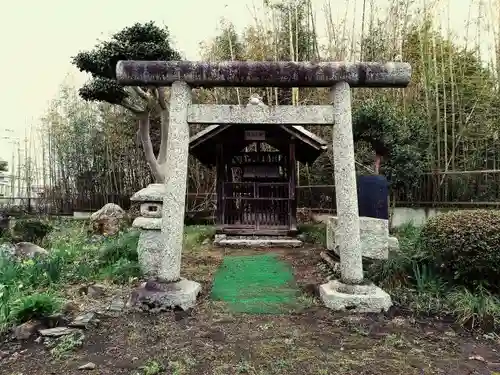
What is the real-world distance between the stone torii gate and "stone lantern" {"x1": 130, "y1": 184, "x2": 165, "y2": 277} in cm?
74

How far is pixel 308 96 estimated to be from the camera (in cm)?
1063

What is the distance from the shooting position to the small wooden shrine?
8.47m

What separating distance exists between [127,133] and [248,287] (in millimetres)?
9156

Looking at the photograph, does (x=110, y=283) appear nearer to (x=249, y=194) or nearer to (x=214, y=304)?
(x=214, y=304)

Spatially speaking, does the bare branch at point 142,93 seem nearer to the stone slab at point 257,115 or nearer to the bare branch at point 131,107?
the bare branch at point 131,107

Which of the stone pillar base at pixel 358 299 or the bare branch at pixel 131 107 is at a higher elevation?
the bare branch at pixel 131 107

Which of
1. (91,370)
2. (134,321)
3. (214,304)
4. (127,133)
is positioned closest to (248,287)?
(214,304)

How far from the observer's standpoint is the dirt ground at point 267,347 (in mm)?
2822

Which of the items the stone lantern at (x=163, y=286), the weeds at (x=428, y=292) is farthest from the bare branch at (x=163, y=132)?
the weeds at (x=428, y=292)

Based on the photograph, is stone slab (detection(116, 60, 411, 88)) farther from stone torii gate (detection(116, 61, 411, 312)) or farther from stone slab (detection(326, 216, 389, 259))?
stone slab (detection(326, 216, 389, 259))

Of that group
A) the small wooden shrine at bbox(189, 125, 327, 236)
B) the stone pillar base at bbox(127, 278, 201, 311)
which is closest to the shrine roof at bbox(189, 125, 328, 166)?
the small wooden shrine at bbox(189, 125, 327, 236)

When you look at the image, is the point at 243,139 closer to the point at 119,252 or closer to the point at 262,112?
the point at 119,252

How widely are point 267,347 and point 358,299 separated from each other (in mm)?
Result: 1304

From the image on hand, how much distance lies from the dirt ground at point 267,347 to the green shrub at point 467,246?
2.45 feet
